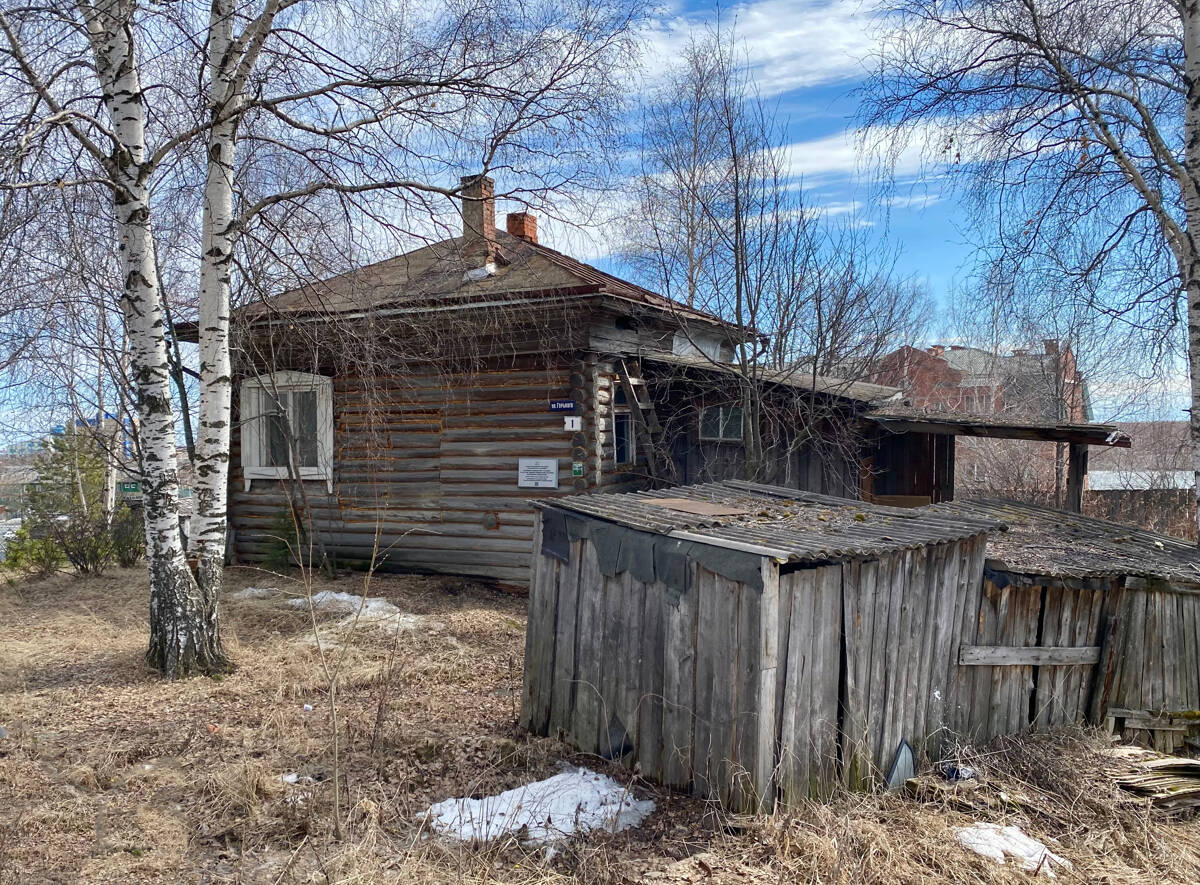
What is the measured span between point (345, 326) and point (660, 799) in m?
5.28

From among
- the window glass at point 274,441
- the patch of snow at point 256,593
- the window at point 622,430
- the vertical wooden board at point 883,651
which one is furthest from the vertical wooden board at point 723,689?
the window glass at point 274,441

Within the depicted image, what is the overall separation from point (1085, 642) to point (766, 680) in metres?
3.26

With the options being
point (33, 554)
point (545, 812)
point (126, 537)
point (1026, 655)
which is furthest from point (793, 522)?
point (33, 554)

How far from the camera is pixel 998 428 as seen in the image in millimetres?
11766

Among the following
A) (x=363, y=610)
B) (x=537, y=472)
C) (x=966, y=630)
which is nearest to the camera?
(x=966, y=630)

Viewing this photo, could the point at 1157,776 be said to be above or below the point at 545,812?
below

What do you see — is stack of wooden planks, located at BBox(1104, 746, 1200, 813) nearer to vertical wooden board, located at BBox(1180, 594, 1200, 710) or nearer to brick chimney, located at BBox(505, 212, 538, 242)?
vertical wooden board, located at BBox(1180, 594, 1200, 710)

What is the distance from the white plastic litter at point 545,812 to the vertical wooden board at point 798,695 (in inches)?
33.8

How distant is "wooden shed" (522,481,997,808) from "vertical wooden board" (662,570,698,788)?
0.03 ft

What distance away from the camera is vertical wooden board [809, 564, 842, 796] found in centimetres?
469

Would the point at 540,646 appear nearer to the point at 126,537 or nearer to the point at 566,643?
the point at 566,643

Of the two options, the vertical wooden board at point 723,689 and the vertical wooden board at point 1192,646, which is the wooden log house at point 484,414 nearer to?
the vertical wooden board at point 1192,646

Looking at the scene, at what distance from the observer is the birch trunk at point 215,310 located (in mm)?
7066

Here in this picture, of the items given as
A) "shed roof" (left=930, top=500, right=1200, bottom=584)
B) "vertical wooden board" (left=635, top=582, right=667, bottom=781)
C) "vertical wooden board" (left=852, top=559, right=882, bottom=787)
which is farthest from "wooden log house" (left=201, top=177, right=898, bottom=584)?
"vertical wooden board" (left=852, top=559, right=882, bottom=787)
